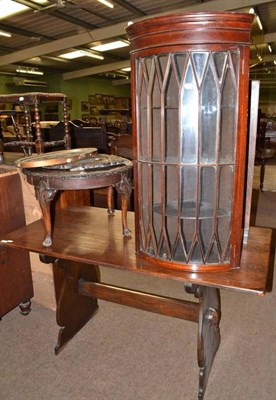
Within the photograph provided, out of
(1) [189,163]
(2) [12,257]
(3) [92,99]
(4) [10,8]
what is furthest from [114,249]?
(3) [92,99]

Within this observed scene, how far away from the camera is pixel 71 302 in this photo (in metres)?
2.00

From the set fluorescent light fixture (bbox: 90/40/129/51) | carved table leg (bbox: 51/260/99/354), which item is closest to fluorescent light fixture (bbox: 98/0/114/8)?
fluorescent light fixture (bbox: 90/40/129/51)

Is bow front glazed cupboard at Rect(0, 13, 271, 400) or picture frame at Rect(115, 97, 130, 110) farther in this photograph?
picture frame at Rect(115, 97, 130, 110)

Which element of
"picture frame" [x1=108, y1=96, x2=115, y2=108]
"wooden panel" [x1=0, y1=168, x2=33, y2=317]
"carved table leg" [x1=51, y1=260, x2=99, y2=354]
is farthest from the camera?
"picture frame" [x1=108, y1=96, x2=115, y2=108]

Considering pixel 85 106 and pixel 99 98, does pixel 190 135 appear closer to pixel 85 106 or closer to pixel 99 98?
pixel 85 106

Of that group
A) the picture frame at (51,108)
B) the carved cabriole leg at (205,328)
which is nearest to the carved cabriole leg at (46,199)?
the carved cabriole leg at (205,328)

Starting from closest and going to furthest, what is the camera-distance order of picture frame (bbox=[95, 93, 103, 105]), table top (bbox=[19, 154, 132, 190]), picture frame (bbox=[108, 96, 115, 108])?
1. table top (bbox=[19, 154, 132, 190])
2. picture frame (bbox=[95, 93, 103, 105])
3. picture frame (bbox=[108, 96, 115, 108])

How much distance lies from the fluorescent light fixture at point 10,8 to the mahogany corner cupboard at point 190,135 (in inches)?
204

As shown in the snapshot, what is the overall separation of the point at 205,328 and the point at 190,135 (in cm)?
92

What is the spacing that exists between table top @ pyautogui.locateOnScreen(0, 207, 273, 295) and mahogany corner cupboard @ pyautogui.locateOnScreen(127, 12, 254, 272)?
53 millimetres

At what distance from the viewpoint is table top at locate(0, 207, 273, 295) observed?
3.88ft

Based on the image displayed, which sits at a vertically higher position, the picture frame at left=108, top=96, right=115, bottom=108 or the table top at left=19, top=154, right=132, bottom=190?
the picture frame at left=108, top=96, right=115, bottom=108

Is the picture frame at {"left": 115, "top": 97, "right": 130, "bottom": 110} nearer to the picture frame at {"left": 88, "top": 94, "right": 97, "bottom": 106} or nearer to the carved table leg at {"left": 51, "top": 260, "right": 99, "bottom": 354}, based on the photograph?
the picture frame at {"left": 88, "top": 94, "right": 97, "bottom": 106}

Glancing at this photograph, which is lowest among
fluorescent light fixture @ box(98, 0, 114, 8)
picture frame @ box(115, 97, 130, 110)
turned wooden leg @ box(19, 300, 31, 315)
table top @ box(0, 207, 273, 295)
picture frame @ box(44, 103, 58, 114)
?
turned wooden leg @ box(19, 300, 31, 315)
